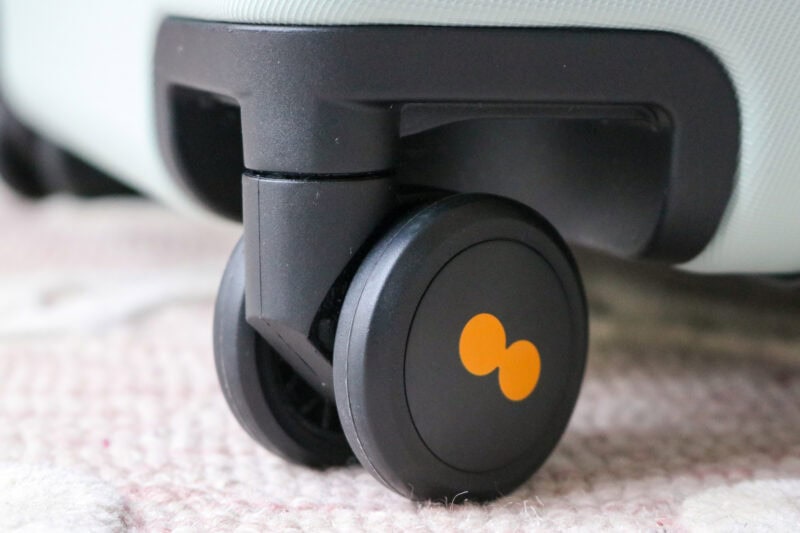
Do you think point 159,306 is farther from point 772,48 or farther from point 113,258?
point 772,48

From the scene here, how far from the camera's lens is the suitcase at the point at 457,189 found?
48 cm

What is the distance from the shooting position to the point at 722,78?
540 mm

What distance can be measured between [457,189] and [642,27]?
0.55 feet

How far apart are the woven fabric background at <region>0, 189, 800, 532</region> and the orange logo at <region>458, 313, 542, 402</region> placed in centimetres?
7

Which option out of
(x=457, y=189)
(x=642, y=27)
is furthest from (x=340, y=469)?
(x=642, y=27)

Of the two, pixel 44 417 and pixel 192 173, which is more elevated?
pixel 192 173

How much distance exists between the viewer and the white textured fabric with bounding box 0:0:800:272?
1.57ft

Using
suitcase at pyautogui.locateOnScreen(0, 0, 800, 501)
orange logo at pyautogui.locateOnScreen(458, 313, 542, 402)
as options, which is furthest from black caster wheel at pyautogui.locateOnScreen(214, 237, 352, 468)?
orange logo at pyautogui.locateOnScreen(458, 313, 542, 402)

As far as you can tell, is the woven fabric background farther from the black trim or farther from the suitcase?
the black trim

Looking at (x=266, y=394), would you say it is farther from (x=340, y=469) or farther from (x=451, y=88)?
(x=451, y=88)

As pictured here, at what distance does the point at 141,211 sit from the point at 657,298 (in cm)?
83

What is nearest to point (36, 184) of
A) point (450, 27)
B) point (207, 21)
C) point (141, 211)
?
point (141, 211)

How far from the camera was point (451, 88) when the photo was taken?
0.49 meters

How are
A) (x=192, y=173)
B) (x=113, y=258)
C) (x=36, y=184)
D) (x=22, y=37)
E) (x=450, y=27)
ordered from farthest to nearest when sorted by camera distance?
(x=36, y=184) < (x=113, y=258) < (x=22, y=37) < (x=192, y=173) < (x=450, y=27)
